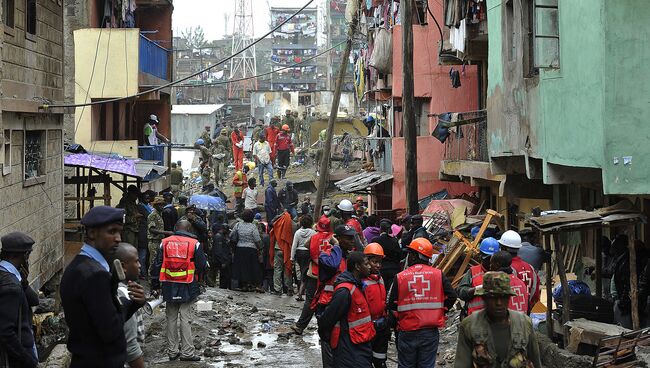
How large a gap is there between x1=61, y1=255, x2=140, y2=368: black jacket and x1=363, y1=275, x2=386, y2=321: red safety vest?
3701mm

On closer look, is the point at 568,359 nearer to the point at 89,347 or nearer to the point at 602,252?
the point at 602,252

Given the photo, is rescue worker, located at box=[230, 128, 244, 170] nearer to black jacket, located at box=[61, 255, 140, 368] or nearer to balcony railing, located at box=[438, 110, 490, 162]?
balcony railing, located at box=[438, 110, 490, 162]

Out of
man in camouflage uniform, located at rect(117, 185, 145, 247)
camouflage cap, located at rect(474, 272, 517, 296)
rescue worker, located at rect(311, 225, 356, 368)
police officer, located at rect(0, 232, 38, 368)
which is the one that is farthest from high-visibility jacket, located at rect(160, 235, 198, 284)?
camouflage cap, located at rect(474, 272, 517, 296)

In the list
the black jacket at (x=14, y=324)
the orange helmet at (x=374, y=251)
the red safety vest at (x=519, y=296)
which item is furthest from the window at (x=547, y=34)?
the black jacket at (x=14, y=324)

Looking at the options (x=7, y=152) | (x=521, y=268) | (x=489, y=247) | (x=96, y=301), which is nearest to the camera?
(x=96, y=301)

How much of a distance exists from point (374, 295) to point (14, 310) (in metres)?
3.43

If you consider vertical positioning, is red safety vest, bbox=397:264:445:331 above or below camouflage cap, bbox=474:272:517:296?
below

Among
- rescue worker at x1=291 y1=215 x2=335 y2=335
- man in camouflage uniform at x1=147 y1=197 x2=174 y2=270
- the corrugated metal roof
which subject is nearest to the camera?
rescue worker at x1=291 y1=215 x2=335 y2=335

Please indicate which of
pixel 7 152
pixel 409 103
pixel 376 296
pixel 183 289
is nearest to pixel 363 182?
pixel 409 103

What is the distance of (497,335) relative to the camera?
659 cm

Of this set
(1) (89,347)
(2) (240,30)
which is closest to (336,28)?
(2) (240,30)

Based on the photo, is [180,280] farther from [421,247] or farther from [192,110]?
[192,110]

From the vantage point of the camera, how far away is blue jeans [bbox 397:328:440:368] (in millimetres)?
9312

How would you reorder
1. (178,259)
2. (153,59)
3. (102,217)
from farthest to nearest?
(153,59)
(178,259)
(102,217)
